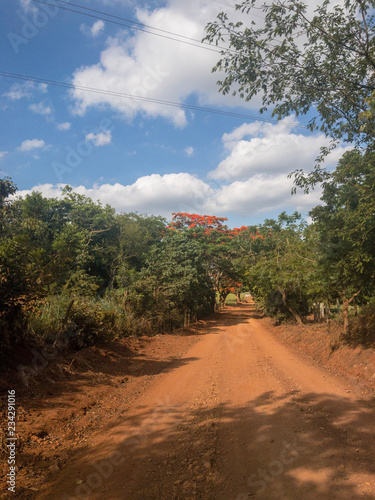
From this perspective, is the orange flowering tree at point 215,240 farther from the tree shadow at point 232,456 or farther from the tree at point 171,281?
the tree shadow at point 232,456

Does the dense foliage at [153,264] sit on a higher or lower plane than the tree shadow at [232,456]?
higher

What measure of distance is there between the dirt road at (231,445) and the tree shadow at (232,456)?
1cm

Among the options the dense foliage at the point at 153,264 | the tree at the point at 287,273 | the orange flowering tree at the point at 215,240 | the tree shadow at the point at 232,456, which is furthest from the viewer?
the orange flowering tree at the point at 215,240

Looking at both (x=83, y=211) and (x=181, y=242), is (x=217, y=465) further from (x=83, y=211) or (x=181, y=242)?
(x=83, y=211)

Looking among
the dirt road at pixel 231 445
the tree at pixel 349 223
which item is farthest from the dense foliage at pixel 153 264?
the dirt road at pixel 231 445

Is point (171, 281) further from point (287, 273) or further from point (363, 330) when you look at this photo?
point (363, 330)

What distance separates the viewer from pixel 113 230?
23641 mm

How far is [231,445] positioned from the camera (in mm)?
Result: 4117

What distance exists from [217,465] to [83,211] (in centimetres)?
2166

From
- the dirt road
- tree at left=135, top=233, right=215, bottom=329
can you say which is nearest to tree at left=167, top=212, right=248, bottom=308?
tree at left=135, top=233, right=215, bottom=329

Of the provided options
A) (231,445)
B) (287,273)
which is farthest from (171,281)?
(231,445)

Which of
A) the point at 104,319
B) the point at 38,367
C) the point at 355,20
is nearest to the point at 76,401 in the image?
the point at 38,367

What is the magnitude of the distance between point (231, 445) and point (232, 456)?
0.28 metres

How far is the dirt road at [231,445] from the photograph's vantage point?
3.19m
